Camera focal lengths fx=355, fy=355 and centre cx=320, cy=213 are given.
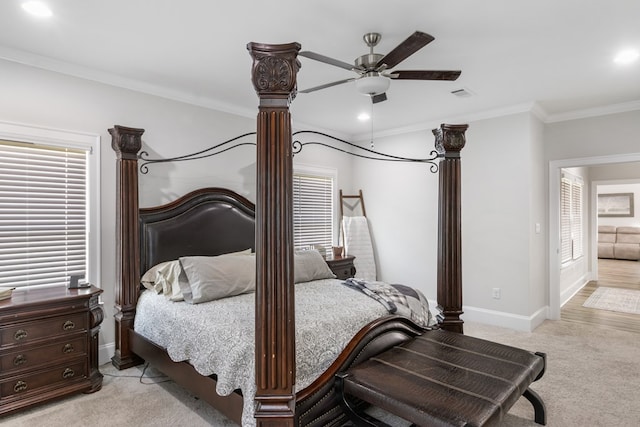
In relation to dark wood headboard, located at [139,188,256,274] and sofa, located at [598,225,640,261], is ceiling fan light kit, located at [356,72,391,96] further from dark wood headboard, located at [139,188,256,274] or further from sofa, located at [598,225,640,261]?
sofa, located at [598,225,640,261]

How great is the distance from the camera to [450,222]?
109 inches

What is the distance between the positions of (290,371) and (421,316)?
5.68 ft

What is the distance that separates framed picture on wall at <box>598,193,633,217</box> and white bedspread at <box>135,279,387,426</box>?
11.5 meters

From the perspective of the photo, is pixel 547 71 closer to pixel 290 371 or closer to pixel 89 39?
pixel 290 371

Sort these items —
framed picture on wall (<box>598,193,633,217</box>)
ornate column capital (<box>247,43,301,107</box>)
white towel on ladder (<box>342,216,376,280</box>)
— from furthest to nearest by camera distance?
framed picture on wall (<box>598,193,633,217</box>)
white towel on ladder (<box>342,216,376,280</box>)
ornate column capital (<box>247,43,301,107</box>)

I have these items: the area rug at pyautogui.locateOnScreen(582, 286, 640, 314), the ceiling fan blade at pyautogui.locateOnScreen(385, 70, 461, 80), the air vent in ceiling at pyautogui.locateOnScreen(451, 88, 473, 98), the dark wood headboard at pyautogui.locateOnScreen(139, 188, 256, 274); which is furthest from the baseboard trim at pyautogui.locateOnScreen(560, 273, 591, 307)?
the dark wood headboard at pyautogui.locateOnScreen(139, 188, 256, 274)

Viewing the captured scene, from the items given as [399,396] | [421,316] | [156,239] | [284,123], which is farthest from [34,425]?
[421,316]

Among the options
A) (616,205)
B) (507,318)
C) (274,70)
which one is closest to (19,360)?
(274,70)

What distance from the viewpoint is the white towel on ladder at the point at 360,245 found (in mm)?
5445

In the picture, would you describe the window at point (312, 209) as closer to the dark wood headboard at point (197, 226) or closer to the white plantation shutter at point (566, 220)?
the dark wood headboard at point (197, 226)

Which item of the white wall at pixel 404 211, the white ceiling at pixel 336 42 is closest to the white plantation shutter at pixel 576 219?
the white ceiling at pixel 336 42

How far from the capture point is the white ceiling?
222 cm

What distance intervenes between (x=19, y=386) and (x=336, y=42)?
3292 millimetres

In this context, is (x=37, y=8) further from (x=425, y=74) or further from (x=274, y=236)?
(x=425, y=74)
